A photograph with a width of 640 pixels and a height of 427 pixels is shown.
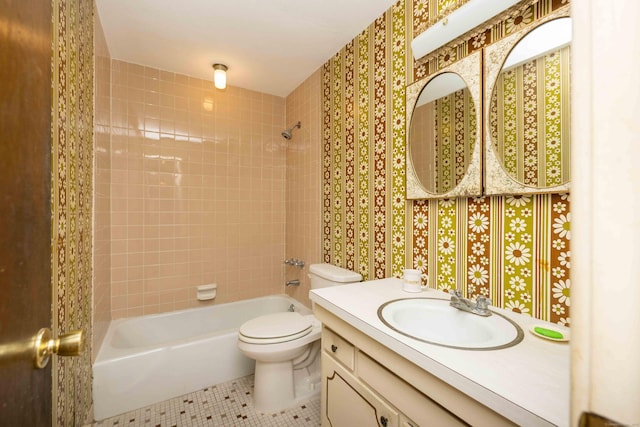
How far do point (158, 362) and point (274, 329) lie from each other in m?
0.74

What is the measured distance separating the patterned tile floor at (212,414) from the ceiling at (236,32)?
2269mm

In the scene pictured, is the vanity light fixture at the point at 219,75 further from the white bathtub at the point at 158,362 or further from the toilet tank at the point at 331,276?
the white bathtub at the point at 158,362

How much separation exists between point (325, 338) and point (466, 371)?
66 cm

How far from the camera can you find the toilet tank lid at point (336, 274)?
1.69 meters

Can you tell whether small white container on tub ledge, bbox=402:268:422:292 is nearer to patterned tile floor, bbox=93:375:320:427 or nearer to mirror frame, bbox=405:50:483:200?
mirror frame, bbox=405:50:483:200

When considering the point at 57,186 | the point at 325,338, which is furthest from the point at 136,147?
the point at 325,338

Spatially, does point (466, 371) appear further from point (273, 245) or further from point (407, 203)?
point (273, 245)

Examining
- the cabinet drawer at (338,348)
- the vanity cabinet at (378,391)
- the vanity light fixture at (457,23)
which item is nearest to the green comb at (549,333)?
the vanity cabinet at (378,391)

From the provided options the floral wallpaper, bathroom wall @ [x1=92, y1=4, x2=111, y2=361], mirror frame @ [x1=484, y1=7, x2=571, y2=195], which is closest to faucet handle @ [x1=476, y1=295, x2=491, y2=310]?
mirror frame @ [x1=484, y1=7, x2=571, y2=195]

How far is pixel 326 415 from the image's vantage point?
1197 mm

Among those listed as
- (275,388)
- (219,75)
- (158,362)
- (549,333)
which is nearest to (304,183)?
(219,75)

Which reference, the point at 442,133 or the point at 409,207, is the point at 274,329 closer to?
the point at 409,207

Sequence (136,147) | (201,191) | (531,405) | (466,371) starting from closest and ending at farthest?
(531,405), (466,371), (136,147), (201,191)

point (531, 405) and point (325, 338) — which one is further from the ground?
point (531, 405)
